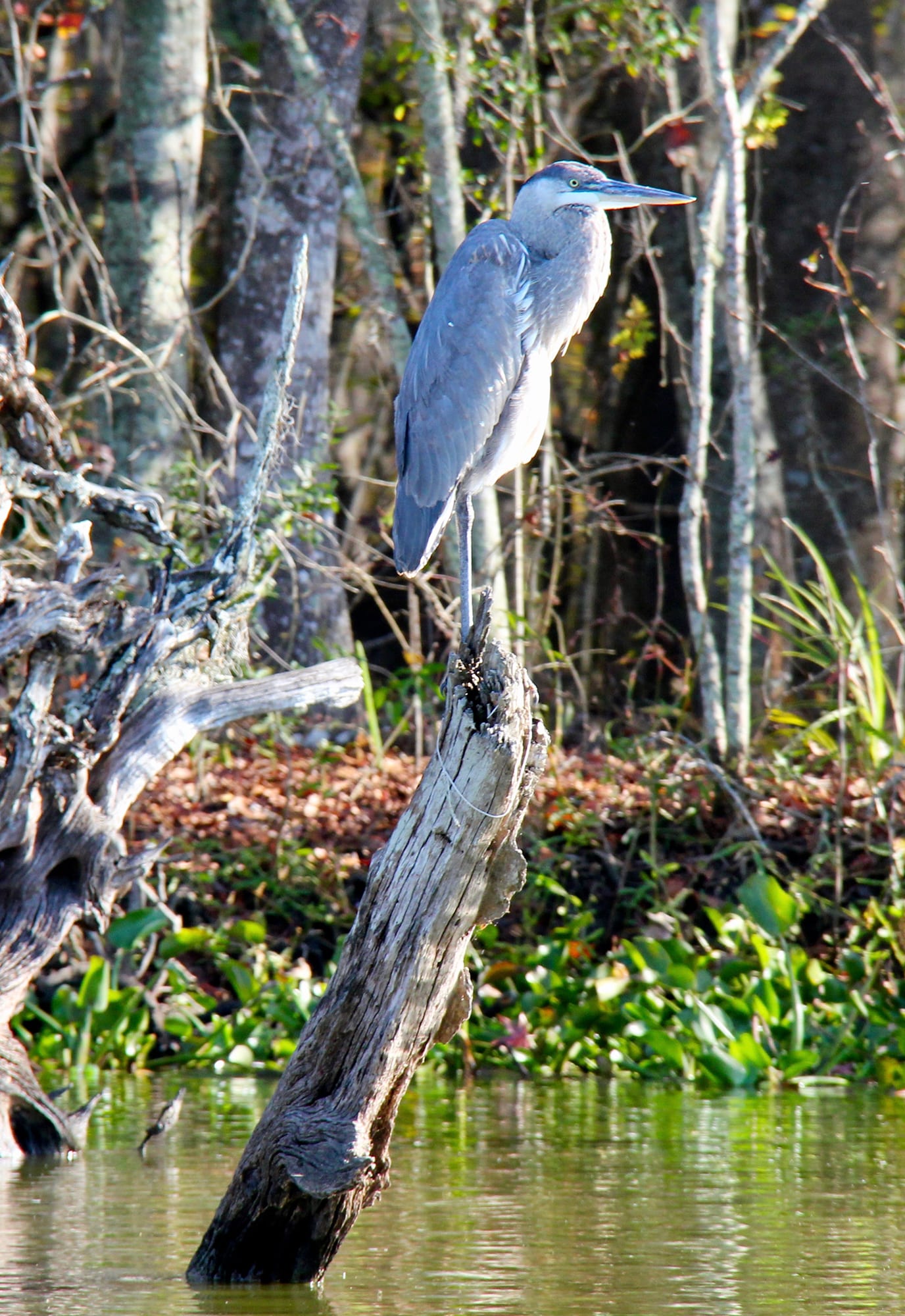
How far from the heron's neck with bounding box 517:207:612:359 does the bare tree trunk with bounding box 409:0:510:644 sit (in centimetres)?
286

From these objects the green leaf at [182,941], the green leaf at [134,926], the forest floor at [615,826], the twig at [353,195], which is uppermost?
the twig at [353,195]

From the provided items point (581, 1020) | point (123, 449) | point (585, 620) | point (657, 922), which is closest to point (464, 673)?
point (581, 1020)

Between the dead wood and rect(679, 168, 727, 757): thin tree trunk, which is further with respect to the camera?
rect(679, 168, 727, 757): thin tree trunk

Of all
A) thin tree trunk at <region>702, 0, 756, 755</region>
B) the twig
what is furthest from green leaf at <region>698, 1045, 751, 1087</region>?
the twig

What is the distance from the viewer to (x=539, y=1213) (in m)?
4.64

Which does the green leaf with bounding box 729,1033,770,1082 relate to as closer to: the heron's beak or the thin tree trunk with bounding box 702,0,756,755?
the thin tree trunk with bounding box 702,0,756,755

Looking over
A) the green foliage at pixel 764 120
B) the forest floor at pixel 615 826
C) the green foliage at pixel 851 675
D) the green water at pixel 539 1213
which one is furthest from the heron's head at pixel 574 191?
the green foliage at pixel 764 120

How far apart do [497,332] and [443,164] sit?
3.47 metres

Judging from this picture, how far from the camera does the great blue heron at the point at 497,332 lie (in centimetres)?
511

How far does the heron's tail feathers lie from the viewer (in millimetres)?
4926

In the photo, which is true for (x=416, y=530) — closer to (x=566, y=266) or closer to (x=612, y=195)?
(x=566, y=266)

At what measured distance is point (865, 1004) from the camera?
6758mm

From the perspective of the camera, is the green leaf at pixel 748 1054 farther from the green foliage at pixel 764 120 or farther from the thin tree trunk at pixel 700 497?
the green foliage at pixel 764 120

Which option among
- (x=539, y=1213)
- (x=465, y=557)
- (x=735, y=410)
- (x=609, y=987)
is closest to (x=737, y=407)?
(x=735, y=410)
